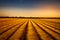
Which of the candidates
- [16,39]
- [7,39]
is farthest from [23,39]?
[7,39]

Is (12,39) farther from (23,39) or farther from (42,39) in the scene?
(42,39)

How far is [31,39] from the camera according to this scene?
10.7 ft

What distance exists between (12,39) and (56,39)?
1249mm

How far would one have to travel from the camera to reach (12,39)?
3.25 meters

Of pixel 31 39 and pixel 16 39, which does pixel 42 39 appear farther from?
pixel 16 39

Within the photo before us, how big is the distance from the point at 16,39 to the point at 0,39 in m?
0.46

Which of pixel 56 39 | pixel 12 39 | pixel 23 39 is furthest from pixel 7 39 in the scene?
pixel 56 39

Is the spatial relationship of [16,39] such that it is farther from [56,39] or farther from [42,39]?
[56,39]

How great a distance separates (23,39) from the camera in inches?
127

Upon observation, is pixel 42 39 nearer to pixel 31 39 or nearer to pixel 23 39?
pixel 31 39

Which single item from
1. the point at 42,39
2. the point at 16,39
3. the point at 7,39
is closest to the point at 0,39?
the point at 7,39

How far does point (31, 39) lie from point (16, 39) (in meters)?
0.43

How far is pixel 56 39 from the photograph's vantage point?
10.6 ft

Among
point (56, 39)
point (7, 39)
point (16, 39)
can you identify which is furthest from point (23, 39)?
point (56, 39)
